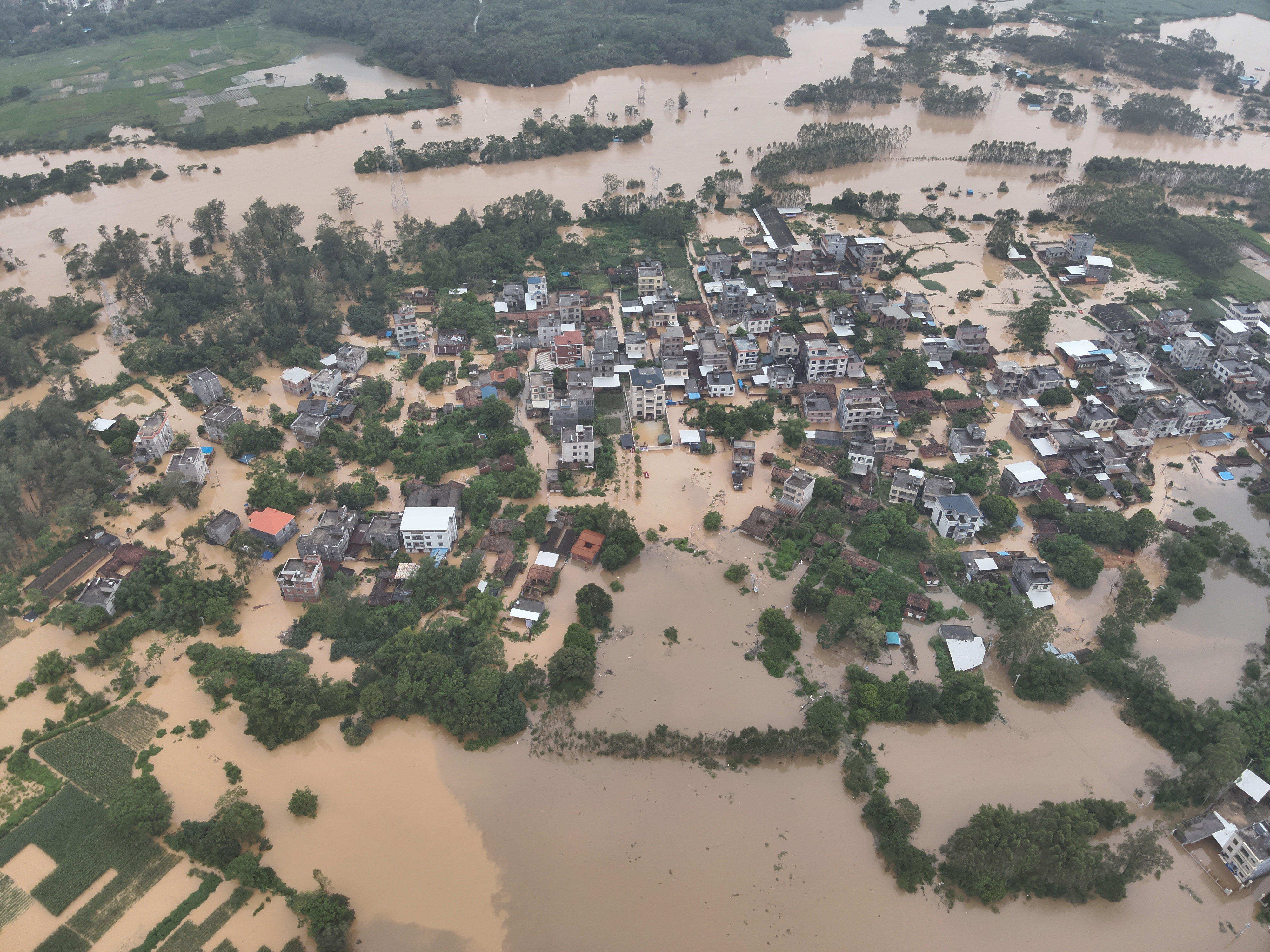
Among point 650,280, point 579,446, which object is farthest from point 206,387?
point 650,280

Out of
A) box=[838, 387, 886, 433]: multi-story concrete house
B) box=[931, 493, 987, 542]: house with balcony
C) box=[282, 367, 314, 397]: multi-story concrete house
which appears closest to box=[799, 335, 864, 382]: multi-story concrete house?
box=[838, 387, 886, 433]: multi-story concrete house

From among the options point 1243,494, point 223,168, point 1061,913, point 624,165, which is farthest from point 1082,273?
point 223,168

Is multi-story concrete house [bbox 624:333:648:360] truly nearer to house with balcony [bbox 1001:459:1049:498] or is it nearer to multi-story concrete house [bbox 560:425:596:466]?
multi-story concrete house [bbox 560:425:596:466]

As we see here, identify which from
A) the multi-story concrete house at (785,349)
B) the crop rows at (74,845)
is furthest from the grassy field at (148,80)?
the crop rows at (74,845)

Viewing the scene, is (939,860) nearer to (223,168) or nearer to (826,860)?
(826,860)

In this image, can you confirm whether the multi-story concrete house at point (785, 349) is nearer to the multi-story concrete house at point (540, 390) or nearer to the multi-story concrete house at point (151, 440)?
the multi-story concrete house at point (540, 390)

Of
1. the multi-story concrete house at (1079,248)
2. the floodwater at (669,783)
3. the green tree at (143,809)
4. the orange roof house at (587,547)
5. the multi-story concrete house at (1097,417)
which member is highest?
the multi-story concrete house at (1079,248)
